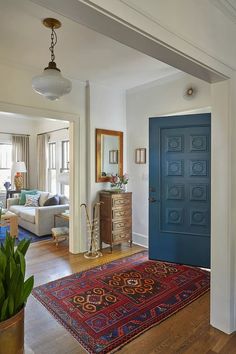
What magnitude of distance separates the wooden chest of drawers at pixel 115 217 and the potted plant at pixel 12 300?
3.12 metres

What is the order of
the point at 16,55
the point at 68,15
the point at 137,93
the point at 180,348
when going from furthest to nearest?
the point at 137,93 → the point at 16,55 → the point at 180,348 → the point at 68,15

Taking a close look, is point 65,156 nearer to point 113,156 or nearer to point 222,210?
point 113,156

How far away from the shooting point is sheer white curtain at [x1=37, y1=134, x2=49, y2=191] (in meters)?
7.03

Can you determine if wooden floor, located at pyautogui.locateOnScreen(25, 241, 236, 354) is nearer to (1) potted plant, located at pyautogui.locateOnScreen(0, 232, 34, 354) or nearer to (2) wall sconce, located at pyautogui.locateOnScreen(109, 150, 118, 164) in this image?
(1) potted plant, located at pyautogui.locateOnScreen(0, 232, 34, 354)

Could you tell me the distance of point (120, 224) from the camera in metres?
4.09

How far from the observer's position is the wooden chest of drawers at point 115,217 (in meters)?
3.99

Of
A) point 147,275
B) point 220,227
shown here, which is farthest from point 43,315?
point 220,227

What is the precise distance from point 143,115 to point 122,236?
2064 mm

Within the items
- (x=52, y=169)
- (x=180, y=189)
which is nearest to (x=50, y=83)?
(x=180, y=189)

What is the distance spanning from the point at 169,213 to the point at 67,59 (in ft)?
7.98

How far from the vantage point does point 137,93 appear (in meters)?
4.32

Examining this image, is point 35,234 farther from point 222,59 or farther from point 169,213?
point 222,59

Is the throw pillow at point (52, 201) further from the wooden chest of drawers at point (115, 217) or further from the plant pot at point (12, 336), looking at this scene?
the plant pot at point (12, 336)

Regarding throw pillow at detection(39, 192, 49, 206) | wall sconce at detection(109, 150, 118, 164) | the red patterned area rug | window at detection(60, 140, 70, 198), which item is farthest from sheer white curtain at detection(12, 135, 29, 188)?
the red patterned area rug
